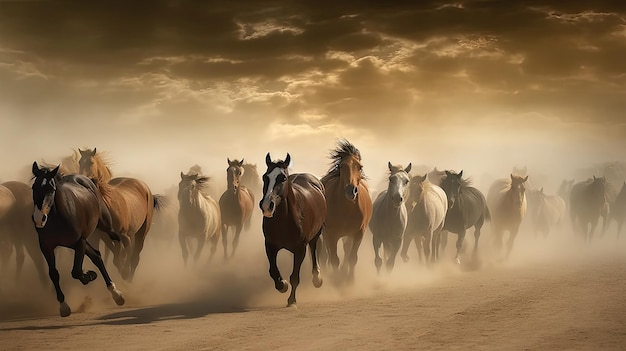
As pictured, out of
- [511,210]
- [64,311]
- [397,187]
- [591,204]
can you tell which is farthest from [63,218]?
[591,204]

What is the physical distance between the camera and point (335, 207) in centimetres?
1384

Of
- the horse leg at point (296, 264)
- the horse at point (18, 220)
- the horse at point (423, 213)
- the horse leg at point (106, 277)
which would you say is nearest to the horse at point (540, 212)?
the horse at point (423, 213)

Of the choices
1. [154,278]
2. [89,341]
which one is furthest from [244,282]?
[89,341]

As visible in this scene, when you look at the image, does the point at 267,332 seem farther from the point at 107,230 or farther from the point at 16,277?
the point at 16,277

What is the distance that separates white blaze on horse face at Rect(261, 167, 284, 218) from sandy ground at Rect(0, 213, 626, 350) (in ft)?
5.21

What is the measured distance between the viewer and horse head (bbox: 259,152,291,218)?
10742 millimetres

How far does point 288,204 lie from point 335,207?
2.56 meters

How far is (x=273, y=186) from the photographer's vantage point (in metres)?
10.9

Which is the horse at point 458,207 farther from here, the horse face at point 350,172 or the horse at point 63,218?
the horse at point 63,218

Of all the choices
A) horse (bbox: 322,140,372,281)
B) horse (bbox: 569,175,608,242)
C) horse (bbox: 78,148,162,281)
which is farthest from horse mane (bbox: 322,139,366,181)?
horse (bbox: 569,175,608,242)

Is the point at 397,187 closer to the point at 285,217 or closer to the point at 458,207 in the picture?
the point at 285,217

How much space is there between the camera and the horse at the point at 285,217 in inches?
429

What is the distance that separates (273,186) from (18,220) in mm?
6120

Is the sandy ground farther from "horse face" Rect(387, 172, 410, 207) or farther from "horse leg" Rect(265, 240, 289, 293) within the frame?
"horse face" Rect(387, 172, 410, 207)
